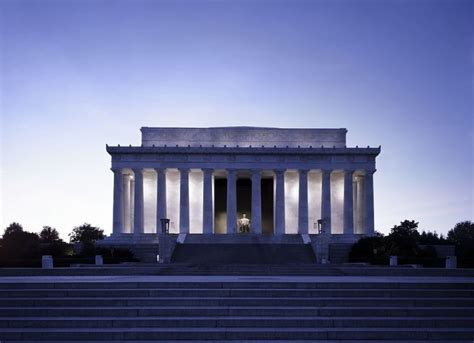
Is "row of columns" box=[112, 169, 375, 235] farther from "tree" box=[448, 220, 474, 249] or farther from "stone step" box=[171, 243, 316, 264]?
"tree" box=[448, 220, 474, 249]

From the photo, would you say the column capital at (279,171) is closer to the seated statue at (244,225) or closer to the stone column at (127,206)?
the seated statue at (244,225)

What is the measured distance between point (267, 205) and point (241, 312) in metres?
78.0

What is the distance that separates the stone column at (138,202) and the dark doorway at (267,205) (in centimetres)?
2306

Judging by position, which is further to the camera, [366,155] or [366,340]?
[366,155]

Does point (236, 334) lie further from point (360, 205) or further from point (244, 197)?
point (244, 197)

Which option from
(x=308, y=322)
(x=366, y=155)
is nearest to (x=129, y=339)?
(x=308, y=322)

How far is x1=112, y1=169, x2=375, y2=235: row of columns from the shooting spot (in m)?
82.6

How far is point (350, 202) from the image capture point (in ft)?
274

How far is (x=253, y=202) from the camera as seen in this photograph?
83.2 metres

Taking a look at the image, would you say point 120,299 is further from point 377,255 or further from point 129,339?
point 377,255

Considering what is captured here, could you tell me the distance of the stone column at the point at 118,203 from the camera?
271 ft

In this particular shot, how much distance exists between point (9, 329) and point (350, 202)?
6882cm

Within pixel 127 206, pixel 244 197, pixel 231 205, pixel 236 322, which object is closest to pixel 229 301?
pixel 236 322

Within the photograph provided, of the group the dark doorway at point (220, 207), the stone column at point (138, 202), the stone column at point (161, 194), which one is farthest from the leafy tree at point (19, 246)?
the dark doorway at point (220, 207)
